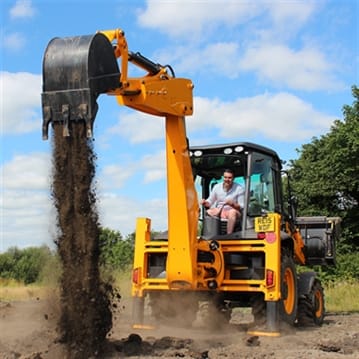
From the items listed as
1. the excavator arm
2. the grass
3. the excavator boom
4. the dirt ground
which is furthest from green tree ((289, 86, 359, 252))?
the excavator boom

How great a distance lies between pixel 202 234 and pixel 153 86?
2.79 metres

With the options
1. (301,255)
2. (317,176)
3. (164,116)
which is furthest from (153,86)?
(317,176)

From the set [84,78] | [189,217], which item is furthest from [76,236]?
[189,217]

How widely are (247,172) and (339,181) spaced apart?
19.8m

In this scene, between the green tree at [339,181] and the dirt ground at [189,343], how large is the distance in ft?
63.0

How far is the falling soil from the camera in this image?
658cm

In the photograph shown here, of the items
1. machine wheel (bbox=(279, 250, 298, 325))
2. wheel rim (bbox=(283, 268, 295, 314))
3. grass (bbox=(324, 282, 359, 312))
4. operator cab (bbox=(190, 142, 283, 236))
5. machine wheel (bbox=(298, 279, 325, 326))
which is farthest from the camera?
grass (bbox=(324, 282, 359, 312))

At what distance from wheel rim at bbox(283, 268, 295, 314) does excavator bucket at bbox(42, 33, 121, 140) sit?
13.4 feet

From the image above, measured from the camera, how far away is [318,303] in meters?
10.4

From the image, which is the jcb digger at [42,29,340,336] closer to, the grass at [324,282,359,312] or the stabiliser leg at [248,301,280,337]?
the stabiliser leg at [248,301,280,337]

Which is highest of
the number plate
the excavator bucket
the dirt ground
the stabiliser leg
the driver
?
the excavator bucket

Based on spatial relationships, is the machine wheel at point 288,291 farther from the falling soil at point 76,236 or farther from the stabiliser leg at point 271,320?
the falling soil at point 76,236

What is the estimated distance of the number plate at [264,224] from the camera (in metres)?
8.61

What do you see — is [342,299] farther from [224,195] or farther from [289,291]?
[224,195]
